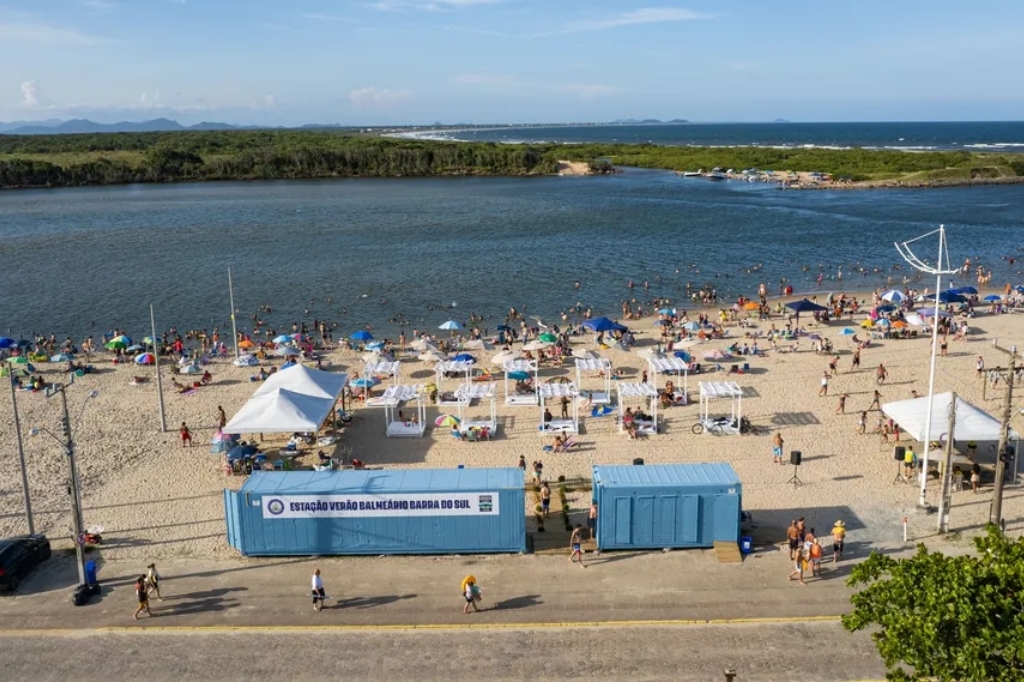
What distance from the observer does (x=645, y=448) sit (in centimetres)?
2447

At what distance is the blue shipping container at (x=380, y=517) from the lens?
704 inches

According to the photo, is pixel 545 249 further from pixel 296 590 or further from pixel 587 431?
pixel 296 590

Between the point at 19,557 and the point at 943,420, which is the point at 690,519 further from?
the point at 19,557

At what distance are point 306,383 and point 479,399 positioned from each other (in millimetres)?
6442

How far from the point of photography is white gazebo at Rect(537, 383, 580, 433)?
2592cm

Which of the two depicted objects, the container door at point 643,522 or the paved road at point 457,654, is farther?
the container door at point 643,522

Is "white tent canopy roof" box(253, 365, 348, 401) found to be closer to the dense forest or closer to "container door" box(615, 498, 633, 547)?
"container door" box(615, 498, 633, 547)

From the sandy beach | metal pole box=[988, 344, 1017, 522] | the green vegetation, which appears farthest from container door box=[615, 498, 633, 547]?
the green vegetation

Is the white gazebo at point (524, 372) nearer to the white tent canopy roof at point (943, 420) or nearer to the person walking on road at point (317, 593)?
the white tent canopy roof at point (943, 420)

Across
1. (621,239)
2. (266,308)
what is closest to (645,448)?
(266,308)

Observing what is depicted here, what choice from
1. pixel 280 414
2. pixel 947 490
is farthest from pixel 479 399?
pixel 947 490

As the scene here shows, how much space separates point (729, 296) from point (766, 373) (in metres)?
18.7

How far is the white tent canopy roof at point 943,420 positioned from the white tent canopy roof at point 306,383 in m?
16.5

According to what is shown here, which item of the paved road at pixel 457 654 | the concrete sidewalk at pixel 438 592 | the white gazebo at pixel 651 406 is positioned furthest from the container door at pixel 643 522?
the white gazebo at pixel 651 406
